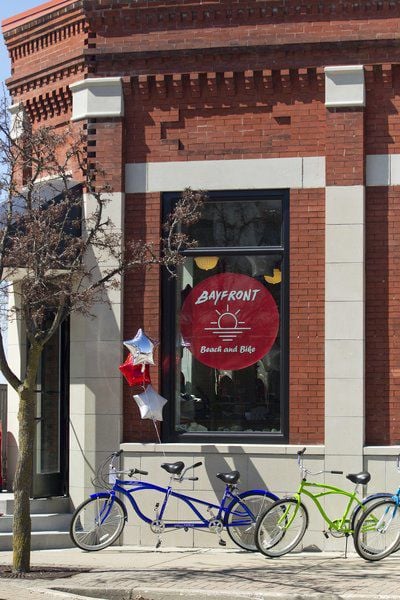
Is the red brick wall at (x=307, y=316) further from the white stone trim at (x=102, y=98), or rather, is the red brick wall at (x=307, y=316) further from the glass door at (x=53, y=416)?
the glass door at (x=53, y=416)

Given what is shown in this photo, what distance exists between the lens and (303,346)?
14.0m

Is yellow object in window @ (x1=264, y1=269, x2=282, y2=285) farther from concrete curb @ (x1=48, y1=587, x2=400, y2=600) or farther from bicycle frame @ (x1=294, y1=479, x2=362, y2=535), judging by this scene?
concrete curb @ (x1=48, y1=587, x2=400, y2=600)

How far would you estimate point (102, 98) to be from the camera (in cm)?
1461

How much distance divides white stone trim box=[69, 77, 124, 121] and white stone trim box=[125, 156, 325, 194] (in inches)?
29.5

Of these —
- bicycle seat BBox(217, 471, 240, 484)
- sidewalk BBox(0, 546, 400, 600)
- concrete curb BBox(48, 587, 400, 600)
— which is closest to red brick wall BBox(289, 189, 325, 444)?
bicycle seat BBox(217, 471, 240, 484)

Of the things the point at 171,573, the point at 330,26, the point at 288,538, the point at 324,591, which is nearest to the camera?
the point at 324,591

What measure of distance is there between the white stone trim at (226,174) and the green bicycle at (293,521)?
11.8 ft

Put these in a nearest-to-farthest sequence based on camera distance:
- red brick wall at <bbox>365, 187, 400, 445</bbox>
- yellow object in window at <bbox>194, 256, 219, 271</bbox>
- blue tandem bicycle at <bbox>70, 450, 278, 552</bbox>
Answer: blue tandem bicycle at <bbox>70, 450, 278, 552</bbox> → red brick wall at <bbox>365, 187, 400, 445</bbox> → yellow object in window at <bbox>194, 256, 219, 271</bbox>

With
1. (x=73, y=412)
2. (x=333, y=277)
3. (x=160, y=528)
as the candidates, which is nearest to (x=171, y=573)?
(x=160, y=528)

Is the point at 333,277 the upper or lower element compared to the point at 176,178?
lower

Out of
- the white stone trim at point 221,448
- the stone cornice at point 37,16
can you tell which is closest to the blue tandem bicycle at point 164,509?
the white stone trim at point 221,448

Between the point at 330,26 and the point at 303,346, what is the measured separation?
4048 millimetres

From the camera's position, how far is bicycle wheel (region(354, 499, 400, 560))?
12.6m

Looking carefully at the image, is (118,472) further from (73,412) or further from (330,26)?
(330,26)
